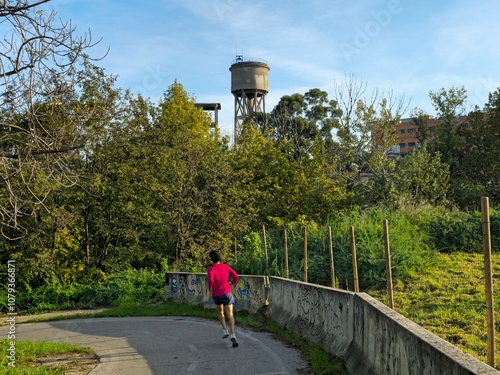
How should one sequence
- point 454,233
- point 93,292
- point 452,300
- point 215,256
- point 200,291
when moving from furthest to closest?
point 93,292
point 454,233
point 200,291
point 452,300
point 215,256

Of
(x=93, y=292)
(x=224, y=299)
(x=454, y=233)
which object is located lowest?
(x=93, y=292)

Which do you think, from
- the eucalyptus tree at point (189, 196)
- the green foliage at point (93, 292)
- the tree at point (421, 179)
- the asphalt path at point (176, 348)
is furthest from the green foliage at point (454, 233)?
the asphalt path at point (176, 348)

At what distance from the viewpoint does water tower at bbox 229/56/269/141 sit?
62.2 meters

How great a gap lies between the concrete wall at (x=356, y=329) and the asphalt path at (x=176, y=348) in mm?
657

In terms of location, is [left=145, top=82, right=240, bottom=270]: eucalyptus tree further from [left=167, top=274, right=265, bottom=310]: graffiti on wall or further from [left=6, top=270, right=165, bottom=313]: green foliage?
[left=167, top=274, right=265, bottom=310]: graffiti on wall

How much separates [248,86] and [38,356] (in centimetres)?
5386

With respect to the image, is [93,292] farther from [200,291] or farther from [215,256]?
[215,256]

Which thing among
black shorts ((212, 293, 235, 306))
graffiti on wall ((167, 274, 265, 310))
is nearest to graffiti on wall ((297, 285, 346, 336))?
black shorts ((212, 293, 235, 306))

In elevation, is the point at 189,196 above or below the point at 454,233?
above

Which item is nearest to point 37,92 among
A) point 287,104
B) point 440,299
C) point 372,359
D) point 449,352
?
point 372,359

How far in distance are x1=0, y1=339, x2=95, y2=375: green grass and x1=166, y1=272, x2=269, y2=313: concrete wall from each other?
5050 millimetres

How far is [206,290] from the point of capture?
17.9 m

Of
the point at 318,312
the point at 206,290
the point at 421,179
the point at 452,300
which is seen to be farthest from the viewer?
the point at 421,179

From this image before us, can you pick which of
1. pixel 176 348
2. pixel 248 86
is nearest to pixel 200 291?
pixel 176 348
